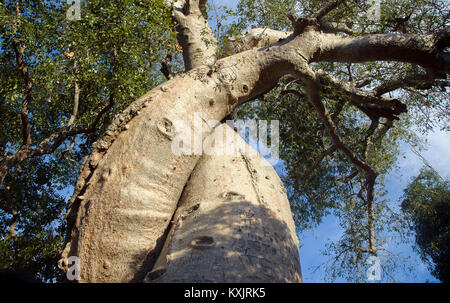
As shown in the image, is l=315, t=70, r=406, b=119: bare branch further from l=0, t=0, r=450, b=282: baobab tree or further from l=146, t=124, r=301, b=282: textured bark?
l=146, t=124, r=301, b=282: textured bark

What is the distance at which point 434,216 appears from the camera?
884cm

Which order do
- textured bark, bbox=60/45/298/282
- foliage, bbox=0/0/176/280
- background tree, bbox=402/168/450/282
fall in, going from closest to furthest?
textured bark, bbox=60/45/298/282
foliage, bbox=0/0/176/280
background tree, bbox=402/168/450/282

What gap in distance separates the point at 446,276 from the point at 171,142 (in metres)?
12.2

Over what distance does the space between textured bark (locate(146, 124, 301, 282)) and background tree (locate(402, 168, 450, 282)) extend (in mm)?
6731

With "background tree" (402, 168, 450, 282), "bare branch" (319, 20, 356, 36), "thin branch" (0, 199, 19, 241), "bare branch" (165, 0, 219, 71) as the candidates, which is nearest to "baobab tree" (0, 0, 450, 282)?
"bare branch" (165, 0, 219, 71)

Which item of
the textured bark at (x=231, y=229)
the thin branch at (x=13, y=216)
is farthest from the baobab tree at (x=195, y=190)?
the thin branch at (x=13, y=216)

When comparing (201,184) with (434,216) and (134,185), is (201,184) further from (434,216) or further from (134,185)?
(434,216)

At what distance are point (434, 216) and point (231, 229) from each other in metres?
8.99

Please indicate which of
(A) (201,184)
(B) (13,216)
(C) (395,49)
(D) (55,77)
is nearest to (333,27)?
(C) (395,49)

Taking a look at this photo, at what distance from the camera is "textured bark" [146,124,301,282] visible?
1.81 metres

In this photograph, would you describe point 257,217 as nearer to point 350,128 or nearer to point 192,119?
point 192,119

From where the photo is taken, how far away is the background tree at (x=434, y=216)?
8.64 meters

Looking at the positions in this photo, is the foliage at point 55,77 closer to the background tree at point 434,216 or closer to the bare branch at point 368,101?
the bare branch at point 368,101

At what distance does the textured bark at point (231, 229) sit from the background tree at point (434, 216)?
6731 mm
